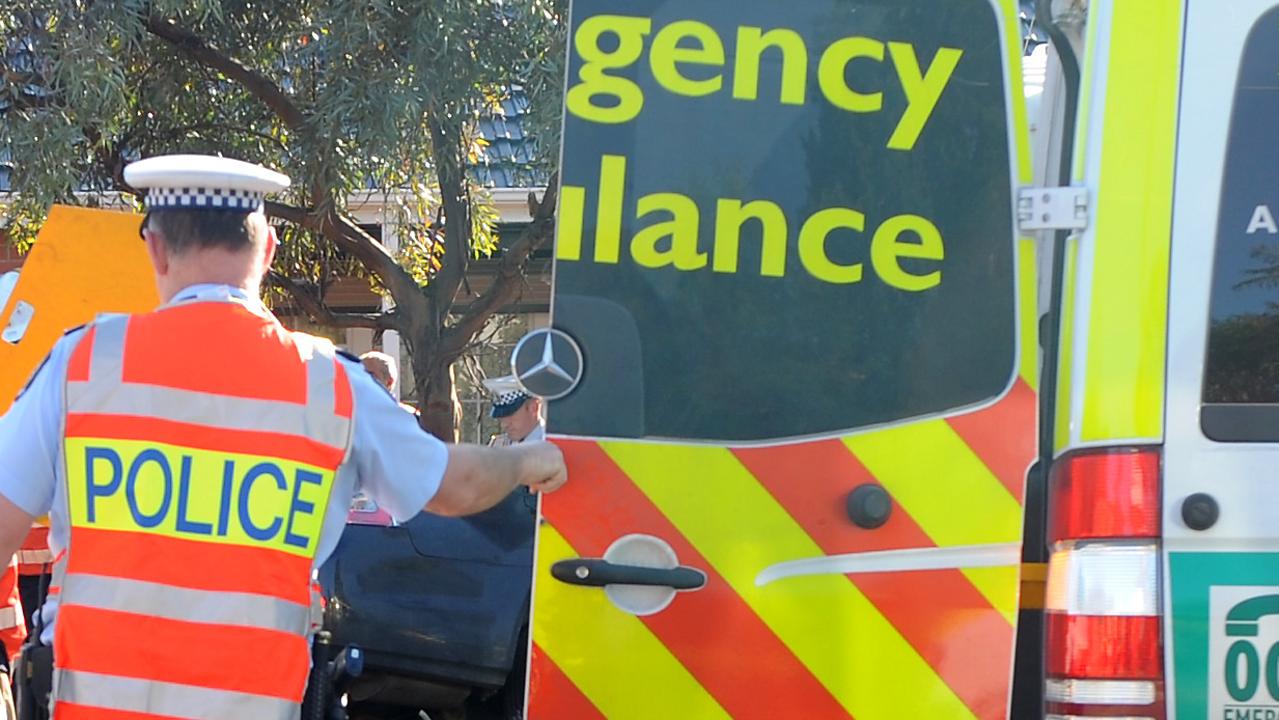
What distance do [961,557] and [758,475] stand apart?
0.36 m

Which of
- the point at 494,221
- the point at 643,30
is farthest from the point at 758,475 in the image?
the point at 494,221

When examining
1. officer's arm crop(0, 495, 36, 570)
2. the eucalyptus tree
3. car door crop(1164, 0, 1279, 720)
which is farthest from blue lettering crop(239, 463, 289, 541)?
the eucalyptus tree

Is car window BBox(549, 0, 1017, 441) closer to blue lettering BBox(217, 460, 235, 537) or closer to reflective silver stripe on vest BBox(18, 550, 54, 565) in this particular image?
blue lettering BBox(217, 460, 235, 537)

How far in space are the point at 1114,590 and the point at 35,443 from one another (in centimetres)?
175

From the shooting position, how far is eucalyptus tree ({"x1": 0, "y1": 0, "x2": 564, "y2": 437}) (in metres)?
6.80

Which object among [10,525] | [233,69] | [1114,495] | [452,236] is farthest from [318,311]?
[1114,495]

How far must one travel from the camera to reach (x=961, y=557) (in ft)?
7.39

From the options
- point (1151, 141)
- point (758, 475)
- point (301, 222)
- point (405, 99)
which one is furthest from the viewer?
point (301, 222)

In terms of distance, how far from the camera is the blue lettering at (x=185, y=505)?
2238 millimetres

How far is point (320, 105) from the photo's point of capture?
6.99 metres

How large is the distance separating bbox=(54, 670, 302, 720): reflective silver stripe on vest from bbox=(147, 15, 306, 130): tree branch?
215 inches

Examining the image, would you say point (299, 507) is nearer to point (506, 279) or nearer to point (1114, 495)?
point (1114, 495)

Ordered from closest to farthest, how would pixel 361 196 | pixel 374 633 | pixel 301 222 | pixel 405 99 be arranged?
pixel 374 633, pixel 405 99, pixel 301 222, pixel 361 196

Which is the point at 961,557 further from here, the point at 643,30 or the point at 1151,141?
the point at 643,30
